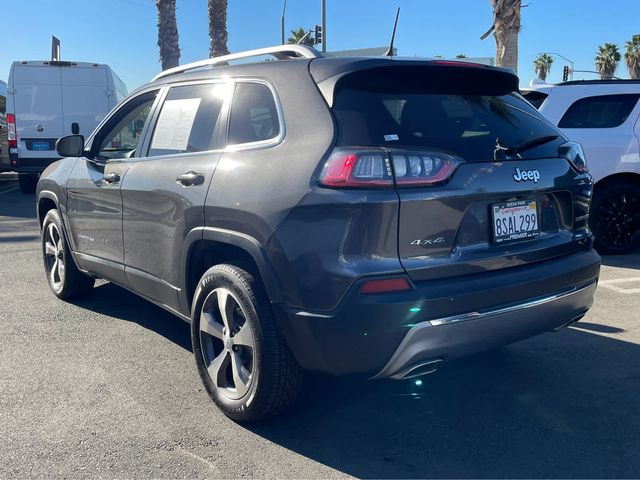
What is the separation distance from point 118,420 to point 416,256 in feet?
5.90

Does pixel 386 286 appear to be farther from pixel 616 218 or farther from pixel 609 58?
pixel 609 58

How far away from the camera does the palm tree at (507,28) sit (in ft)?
43.8

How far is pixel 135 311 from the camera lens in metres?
5.34

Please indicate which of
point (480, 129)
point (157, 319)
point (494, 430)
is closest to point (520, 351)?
point (494, 430)

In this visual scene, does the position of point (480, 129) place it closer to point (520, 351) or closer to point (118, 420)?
Answer: point (520, 351)

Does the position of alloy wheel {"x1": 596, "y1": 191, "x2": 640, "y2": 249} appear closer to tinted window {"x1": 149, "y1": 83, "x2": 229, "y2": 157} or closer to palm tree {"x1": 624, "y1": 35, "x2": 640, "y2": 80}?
tinted window {"x1": 149, "y1": 83, "x2": 229, "y2": 157}

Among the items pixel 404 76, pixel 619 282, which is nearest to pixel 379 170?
pixel 404 76

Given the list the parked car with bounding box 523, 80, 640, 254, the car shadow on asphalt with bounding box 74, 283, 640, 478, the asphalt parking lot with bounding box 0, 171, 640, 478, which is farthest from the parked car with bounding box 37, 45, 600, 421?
the parked car with bounding box 523, 80, 640, 254

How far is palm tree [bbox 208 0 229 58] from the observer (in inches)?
712

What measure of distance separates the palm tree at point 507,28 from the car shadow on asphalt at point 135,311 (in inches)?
407

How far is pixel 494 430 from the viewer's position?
3236 mm

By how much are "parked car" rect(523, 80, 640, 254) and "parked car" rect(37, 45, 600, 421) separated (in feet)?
13.1

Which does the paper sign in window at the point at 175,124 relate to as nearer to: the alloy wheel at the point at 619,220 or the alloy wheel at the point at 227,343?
the alloy wheel at the point at 227,343

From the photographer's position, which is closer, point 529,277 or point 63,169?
point 529,277
